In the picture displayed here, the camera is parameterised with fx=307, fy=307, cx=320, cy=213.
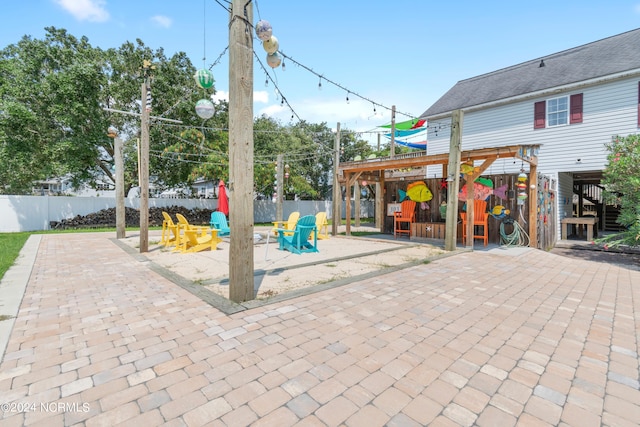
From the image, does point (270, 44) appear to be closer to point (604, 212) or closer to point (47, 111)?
point (47, 111)

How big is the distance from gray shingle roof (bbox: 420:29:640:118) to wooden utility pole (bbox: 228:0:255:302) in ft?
41.5

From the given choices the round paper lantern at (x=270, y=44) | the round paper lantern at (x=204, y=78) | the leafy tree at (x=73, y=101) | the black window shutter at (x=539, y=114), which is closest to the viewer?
the round paper lantern at (x=270, y=44)

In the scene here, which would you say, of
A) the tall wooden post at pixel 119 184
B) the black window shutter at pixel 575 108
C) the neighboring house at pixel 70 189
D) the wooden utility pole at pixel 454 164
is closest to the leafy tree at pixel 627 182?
the wooden utility pole at pixel 454 164

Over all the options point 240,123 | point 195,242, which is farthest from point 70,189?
point 240,123

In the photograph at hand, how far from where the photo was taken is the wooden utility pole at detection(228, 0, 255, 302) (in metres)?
3.56

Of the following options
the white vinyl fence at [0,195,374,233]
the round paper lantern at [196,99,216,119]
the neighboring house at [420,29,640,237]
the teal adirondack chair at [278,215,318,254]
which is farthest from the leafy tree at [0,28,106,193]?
the neighboring house at [420,29,640,237]

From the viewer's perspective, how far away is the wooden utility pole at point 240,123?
356cm

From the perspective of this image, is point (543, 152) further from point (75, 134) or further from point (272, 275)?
point (75, 134)

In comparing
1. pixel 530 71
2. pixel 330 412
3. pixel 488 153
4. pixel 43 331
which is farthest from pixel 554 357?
pixel 530 71

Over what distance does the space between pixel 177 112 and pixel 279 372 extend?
1740cm

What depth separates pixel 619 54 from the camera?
10977 mm

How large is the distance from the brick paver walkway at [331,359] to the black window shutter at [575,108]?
952 cm

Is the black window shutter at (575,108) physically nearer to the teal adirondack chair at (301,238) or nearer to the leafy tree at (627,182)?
the leafy tree at (627,182)

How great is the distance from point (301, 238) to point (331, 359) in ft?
18.0
